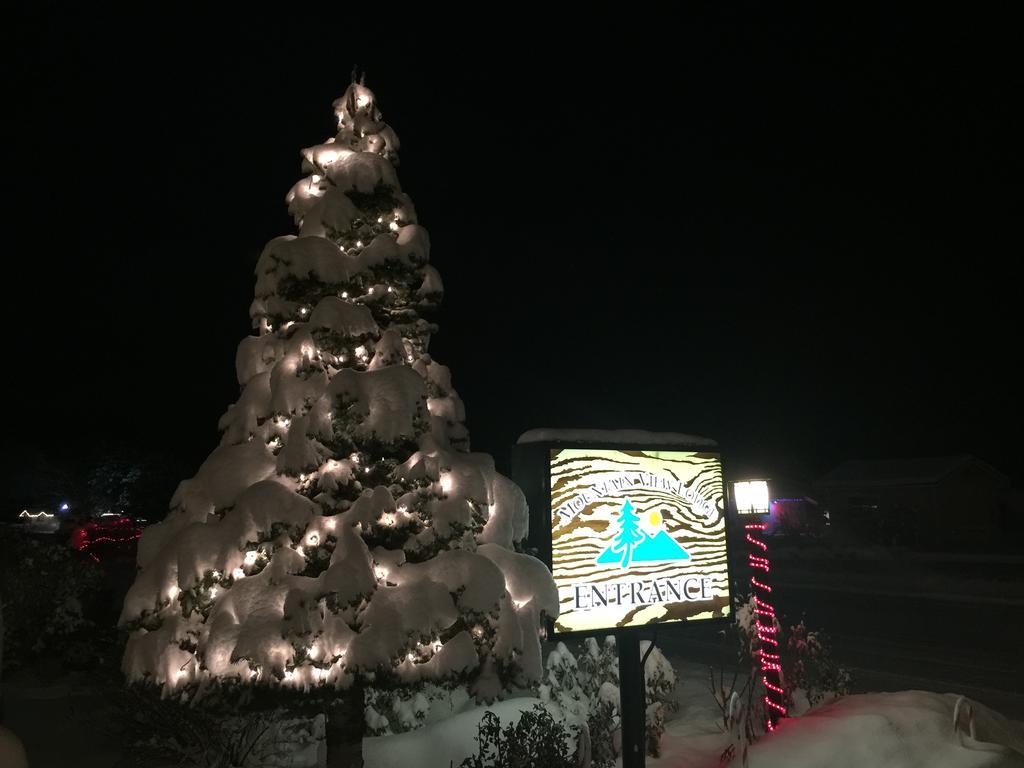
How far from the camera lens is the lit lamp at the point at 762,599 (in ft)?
26.5

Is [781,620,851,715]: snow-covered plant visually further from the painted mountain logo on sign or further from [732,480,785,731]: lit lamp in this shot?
the painted mountain logo on sign

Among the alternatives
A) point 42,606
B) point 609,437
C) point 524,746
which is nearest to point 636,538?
point 609,437

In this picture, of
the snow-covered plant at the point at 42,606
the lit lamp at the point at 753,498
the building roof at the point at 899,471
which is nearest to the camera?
the lit lamp at the point at 753,498

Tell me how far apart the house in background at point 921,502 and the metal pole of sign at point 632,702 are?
3310 centimetres

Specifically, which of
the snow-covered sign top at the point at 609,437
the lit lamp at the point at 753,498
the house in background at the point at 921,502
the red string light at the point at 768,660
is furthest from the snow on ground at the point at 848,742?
the house in background at the point at 921,502

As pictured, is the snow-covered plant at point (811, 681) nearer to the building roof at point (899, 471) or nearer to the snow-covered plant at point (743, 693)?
the snow-covered plant at point (743, 693)

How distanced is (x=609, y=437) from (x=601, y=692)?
3.54 meters

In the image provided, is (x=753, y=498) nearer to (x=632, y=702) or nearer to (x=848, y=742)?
(x=848, y=742)

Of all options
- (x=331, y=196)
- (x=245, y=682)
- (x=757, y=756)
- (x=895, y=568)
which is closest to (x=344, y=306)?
(x=331, y=196)

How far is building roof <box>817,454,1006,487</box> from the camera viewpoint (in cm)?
3847

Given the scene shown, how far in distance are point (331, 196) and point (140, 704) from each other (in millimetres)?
4628

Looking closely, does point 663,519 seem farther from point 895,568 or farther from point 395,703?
point 895,568

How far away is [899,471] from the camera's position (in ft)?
133

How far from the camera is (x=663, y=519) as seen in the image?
22.7 ft
